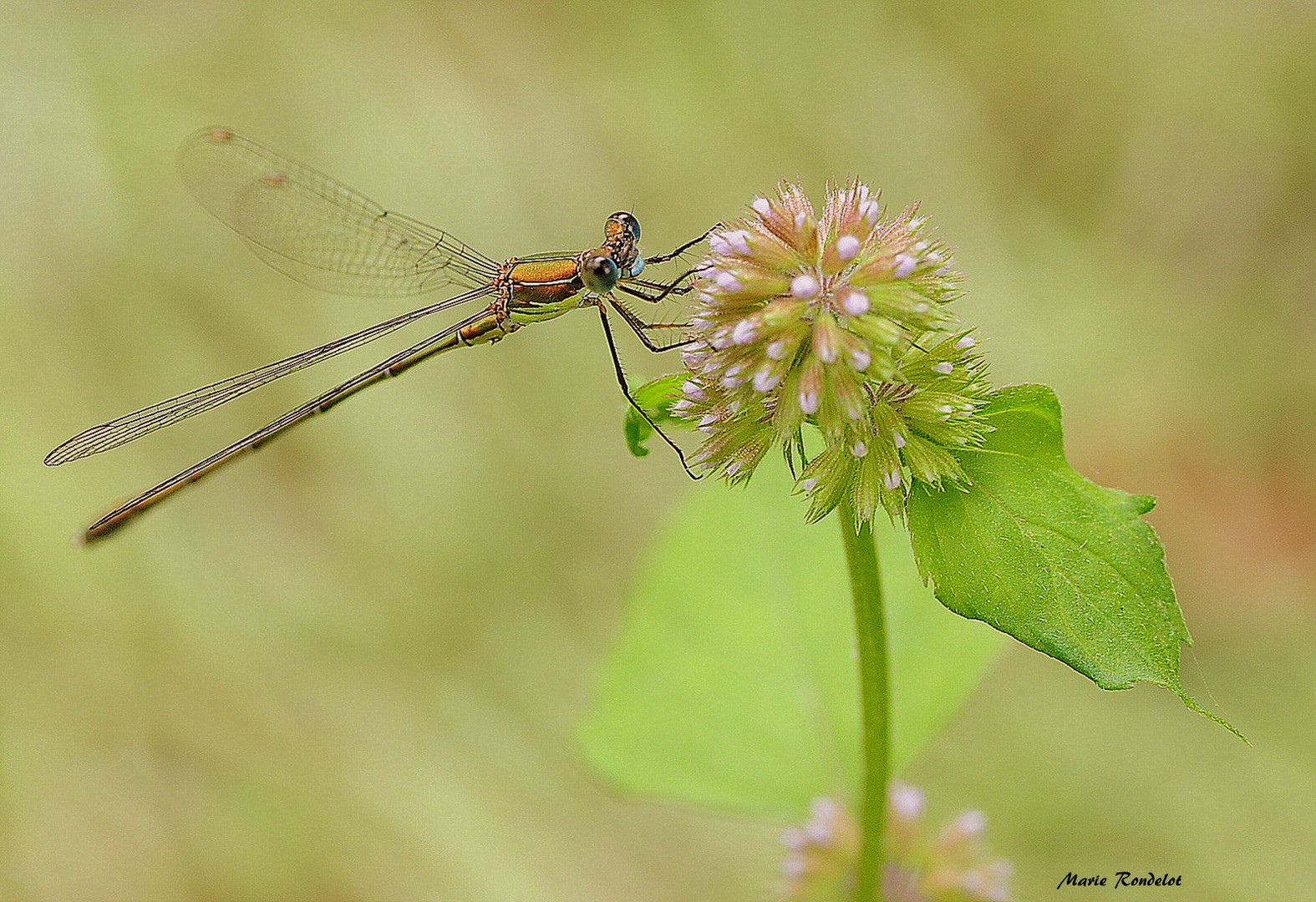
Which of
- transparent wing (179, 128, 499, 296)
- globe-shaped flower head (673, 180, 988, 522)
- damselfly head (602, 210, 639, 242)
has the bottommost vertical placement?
globe-shaped flower head (673, 180, 988, 522)

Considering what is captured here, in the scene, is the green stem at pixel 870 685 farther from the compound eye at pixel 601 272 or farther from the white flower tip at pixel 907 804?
the compound eye at pixel 601 272

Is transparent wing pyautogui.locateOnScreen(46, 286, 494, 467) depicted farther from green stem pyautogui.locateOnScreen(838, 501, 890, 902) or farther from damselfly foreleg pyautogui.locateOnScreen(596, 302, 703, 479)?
green stem pyautogui.locateOnScreen(838, 501, 890, 902)

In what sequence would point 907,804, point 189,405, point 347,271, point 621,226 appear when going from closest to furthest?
1. point 907,804
2. point 621,226
3. point 189,405
4. point 347,271

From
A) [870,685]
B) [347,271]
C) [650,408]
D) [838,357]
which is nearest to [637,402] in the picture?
[650,408]

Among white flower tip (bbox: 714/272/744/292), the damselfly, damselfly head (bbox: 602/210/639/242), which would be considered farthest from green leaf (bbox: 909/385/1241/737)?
damselfly head (bbox: 602/210/639/242)

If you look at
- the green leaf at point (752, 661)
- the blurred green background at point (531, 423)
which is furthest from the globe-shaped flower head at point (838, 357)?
the blurred green background at point (531, 423)

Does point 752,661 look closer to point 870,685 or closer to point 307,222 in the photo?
point 870,685

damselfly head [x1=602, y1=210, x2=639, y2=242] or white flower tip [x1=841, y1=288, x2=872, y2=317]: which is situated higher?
damselfly head [x1=602, y1=210, x2=639, y2=242]
